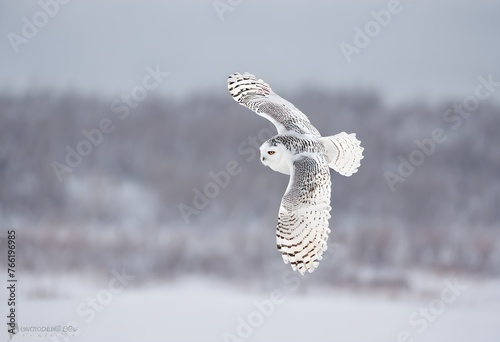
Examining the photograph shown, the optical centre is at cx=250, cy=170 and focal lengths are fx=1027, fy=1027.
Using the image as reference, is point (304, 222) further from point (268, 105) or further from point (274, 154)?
point (268, 105)

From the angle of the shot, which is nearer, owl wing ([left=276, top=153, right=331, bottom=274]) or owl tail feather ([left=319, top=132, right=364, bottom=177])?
owl wing ([left=276, top=153, right=331, bottom=274])

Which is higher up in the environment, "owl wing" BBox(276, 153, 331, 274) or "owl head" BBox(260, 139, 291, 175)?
"owl head" BBox(260, 139, 291, 175)

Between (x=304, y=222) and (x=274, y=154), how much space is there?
44cm

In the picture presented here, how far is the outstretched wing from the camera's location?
6543mm

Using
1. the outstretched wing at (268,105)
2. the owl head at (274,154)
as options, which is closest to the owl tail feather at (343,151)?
the outstretched wing at (268,105)

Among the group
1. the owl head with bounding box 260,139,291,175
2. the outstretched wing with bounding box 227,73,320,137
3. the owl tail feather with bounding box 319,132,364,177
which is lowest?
the owl head with bounding box 260,139,291,175

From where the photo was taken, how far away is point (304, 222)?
6051 millimetres

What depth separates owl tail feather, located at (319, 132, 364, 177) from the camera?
6539 mm

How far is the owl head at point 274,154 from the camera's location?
20.0ft

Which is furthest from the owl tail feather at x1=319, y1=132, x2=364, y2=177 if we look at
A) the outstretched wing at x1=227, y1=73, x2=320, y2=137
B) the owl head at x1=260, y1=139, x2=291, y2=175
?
the owl head at x1=260, y1=139, x2=291, y2=175

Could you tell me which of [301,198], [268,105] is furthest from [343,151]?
[301,198]

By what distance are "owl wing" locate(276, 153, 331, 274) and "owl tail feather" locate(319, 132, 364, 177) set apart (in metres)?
0.47

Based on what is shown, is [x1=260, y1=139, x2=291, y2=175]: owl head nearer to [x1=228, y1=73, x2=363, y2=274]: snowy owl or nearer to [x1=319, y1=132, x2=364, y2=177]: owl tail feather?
[x1=228, y1=73, x2=363, y2=274]: snowy owl

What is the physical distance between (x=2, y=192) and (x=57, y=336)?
2296mm
